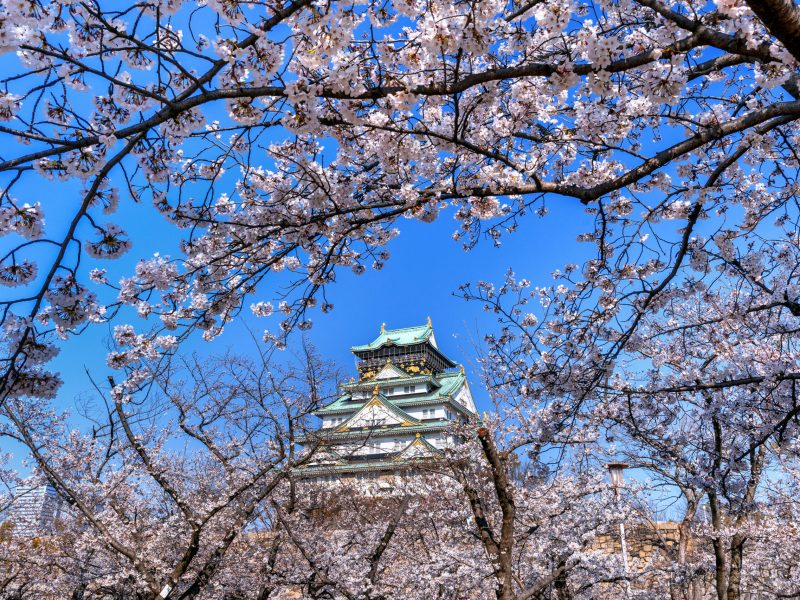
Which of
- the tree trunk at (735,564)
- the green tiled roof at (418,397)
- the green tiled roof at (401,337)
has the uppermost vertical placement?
the green tiled roof at (401,337)

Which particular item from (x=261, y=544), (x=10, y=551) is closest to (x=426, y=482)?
(x=261, y=544)

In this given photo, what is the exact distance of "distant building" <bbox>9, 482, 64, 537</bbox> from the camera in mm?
10500

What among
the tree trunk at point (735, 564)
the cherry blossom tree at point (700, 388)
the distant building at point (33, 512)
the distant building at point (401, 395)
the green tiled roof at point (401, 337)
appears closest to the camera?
the cherry blossom tree at point (700, 388)

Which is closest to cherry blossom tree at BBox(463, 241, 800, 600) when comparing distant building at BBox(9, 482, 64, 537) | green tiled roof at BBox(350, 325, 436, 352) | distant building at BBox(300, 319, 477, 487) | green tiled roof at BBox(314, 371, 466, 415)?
distant building at BBox(9, 482, 64, 537)

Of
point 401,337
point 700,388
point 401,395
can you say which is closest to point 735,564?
point 700,388

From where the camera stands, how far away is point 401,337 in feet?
141

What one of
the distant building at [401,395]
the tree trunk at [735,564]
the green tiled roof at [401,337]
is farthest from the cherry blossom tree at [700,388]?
the green tiled roof at [401,337]

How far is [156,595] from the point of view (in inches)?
258

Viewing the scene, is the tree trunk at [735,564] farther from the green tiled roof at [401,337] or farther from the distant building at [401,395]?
the green tiled roof at [401,337]

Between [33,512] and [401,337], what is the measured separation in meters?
32.6

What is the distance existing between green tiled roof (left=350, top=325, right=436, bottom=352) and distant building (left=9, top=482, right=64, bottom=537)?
2893 centimetres

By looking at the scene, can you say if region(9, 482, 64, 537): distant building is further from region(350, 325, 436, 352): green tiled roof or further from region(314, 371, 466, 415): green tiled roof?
region(350, 325, 436, 352): green tiled roof

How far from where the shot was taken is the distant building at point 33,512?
10.5 m

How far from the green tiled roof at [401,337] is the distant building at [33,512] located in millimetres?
28926
